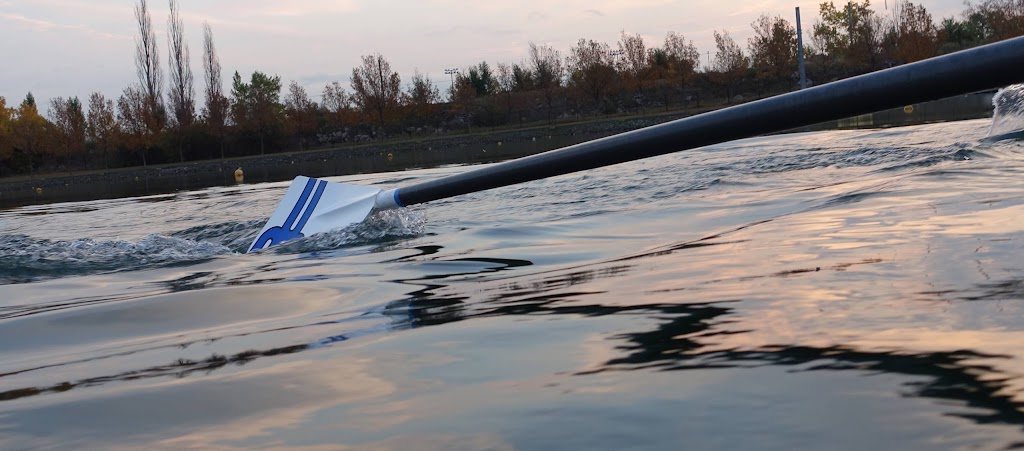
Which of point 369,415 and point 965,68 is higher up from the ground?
point 965,68

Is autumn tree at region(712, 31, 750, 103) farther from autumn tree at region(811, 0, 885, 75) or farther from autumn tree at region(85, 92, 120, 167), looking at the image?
autumn tree at region(85, 92, 120, 167)

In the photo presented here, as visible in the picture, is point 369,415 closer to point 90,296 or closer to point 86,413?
point 86,413

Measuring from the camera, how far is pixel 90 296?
350 cm

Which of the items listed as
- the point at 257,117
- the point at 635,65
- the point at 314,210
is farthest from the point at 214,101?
the point at 314,210

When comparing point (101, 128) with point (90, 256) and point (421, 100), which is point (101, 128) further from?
point (90, 256)

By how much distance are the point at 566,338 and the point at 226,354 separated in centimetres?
85

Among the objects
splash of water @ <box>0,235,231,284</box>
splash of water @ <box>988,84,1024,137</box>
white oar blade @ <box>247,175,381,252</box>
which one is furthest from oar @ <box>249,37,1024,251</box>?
splash of water @ <box>988,84,1024,137</box>

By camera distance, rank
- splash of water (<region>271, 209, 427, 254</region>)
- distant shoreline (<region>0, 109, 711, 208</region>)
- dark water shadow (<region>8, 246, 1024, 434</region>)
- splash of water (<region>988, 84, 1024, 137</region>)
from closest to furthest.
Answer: dark water shadow (<region>8, 246, 1024, 434</region>) → splash of water (<region>271, 209, 427, 254</region>) → splash of water (<region>988, 84, 1024, 137</region>) → distant shoreline (<region>0, 109, 711, 208</region>)

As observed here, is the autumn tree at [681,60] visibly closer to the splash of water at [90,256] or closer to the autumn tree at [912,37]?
the autumn tree at [912,37]

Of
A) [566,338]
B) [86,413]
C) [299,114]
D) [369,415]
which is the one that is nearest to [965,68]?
[566,338]

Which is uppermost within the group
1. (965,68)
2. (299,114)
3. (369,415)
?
(299,114)

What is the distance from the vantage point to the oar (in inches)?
88.8

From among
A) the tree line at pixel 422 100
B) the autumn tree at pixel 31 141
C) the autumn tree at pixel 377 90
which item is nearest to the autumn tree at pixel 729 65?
the tree line at pixel 422 100

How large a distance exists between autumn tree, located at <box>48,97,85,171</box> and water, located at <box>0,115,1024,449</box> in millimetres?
50643
